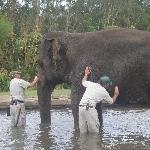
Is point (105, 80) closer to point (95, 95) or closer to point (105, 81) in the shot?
point (105, 81)

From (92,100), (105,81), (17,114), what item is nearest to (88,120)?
(92,100)

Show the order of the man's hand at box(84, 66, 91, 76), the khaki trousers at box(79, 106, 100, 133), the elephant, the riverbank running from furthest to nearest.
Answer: the riverbank → the elephant → the man's hand at box(84, 66, 91, 76) → the khaki trousers at box(79, 106, 100, 133)

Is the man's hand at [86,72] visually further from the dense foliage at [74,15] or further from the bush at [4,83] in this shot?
the dense foliage at [74,15]

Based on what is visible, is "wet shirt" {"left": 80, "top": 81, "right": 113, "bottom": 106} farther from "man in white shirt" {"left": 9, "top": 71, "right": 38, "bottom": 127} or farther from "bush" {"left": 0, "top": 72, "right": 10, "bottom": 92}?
"bush" {"left": 0, "top": 72, "right": 10, "bottom": 92}

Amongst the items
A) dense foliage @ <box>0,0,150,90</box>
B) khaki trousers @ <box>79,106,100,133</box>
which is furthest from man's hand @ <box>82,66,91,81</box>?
dense foliage @ <box>0,0,150,90</box>

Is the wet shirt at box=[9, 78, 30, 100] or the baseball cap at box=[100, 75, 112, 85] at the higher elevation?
the baseball cap at box=[100, 75, 112, 85]

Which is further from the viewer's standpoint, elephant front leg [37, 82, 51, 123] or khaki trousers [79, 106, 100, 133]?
elephant front leg [37, 82, 51, 123]

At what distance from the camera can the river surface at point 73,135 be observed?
13.0 meters

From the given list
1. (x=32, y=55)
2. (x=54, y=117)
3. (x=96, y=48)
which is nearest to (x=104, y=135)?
(x=96, y=48)

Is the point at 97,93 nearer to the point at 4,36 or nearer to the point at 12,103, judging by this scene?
the point at 12,103

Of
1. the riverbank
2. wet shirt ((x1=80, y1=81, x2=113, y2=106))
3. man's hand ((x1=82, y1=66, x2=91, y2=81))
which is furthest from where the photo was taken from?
the riverbank

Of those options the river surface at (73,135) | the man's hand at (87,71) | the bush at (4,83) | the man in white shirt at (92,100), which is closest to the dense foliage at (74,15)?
the bush at (4,83)

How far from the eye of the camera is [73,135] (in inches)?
581

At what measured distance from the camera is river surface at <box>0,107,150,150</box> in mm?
13000
